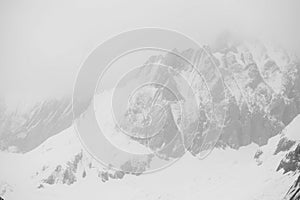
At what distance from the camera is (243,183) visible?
159625 millimetres

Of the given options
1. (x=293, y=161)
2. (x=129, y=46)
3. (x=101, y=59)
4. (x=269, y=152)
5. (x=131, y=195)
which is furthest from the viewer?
(x=131, y=195)

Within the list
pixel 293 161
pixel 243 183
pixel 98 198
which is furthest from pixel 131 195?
pixel 293 161

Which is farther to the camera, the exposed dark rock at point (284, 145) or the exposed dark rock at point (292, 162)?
the exposed dark rock at point (284, 145)

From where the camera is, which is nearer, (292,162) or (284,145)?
(292,162)

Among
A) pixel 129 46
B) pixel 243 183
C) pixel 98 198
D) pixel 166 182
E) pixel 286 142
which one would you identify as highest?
pixel 129 46

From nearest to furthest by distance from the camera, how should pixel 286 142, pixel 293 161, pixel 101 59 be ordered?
pixel 293 161 < pixel 101 59 < pixel 286 142

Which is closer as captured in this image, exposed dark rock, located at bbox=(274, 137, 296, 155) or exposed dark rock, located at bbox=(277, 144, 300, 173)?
exposed dark rock, located at bbox=(277, 144, 300, 173)

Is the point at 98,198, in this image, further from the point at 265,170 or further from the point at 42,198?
the point at 265,170

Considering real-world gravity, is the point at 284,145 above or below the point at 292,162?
below

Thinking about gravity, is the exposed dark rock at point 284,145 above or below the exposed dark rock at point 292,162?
below

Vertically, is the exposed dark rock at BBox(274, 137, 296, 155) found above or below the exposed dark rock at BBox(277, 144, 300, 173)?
below

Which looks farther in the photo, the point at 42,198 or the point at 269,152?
the point at 42,198

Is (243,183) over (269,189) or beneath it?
beneath

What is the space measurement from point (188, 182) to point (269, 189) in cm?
6872
